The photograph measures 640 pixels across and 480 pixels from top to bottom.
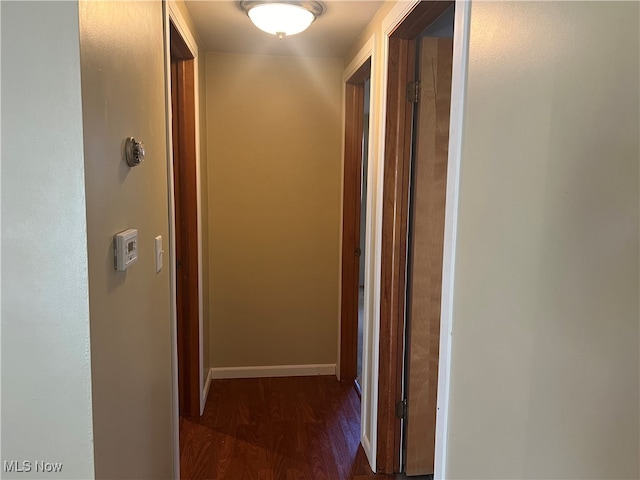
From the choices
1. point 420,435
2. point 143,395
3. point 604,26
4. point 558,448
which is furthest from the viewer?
point 420,435

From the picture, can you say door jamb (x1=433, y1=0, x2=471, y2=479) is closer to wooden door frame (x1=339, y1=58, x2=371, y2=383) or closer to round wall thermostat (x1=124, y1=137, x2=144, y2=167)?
round wall thermostat (x1=124, y1=137, x2=144, y2=167)

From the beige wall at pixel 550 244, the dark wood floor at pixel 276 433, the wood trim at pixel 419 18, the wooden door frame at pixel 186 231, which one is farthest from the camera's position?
the wooden door frame at pixel 186 231

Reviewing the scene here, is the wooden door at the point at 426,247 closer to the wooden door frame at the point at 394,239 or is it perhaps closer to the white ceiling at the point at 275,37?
the wooden door frame at the point at 394,239

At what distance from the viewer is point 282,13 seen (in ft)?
6.33

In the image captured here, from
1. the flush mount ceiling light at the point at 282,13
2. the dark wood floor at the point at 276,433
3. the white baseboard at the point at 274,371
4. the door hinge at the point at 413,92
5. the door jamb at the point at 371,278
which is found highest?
the flush mount ceiling light at the point at 282,13

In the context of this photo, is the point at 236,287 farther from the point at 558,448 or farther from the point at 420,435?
the point at 558,448

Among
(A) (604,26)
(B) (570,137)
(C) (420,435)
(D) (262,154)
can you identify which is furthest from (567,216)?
(D) (262,154)

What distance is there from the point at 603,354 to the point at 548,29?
1.89ft

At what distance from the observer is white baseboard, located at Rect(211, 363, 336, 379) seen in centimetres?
307

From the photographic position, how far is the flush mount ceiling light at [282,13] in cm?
190

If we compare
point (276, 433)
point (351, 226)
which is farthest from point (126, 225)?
point (351, 226)

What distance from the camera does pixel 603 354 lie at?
70 centimetres

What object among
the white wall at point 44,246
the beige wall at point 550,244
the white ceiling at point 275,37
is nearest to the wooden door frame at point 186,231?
the white ceiling at point 275,37

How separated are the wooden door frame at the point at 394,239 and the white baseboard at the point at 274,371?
1126 millimetres
